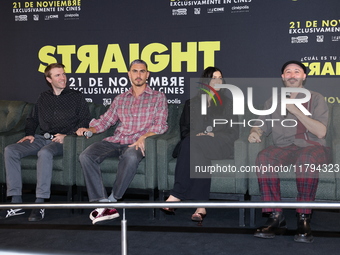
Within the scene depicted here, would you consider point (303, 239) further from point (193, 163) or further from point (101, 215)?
point (101, 215)

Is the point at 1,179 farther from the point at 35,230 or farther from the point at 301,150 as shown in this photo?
the point at 301,150

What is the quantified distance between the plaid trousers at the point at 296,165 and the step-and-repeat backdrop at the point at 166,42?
4.17 feet

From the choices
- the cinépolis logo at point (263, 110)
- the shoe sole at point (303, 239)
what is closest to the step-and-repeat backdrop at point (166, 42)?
the cinépolis logo at point (263, 110)

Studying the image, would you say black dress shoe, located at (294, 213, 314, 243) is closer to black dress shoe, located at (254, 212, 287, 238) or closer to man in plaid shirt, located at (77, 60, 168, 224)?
black dress shoe, located at (254, 212, 287, 238)

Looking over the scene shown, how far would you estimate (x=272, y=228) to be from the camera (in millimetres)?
3168

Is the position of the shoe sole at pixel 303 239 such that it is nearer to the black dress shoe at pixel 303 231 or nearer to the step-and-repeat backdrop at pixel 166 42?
the black dress shoe at pixel 303 231

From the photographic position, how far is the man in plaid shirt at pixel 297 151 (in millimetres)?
3184

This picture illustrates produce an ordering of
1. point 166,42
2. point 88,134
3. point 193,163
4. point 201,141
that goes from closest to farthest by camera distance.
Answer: point 193,163
point 201,141
point 88,134
point 166,42

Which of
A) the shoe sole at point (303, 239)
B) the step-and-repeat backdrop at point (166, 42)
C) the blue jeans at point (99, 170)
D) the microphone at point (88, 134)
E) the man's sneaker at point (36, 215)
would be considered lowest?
the shoe sole at point (303, 239)

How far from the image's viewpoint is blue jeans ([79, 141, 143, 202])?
3635 millimetres

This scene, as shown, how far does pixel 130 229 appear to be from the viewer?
3.44 m

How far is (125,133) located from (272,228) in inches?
60.8

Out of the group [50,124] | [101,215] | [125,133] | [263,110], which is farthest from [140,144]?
[263,110]

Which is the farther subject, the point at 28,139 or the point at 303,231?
the point at 28,139
